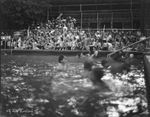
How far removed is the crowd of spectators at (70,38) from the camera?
8.27ft

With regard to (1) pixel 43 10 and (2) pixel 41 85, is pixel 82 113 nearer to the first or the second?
(2) pixel 41 85

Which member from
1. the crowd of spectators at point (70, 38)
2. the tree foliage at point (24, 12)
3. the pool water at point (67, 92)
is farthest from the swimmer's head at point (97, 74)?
the tree foliage at point (24, 12)

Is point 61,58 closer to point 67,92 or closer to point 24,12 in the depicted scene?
point 67,92

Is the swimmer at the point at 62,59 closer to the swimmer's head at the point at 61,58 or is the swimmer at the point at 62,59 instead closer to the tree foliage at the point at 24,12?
the swimmer's head at the point at 61,58

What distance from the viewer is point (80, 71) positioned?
7.86 feet

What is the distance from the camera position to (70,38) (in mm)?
2750

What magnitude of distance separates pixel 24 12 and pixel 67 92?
1.10 metres

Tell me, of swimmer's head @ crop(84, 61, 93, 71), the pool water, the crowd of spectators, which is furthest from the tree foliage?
swimmer's head @ crop(84, 61, 93, 71)

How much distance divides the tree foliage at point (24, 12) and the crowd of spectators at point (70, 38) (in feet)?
0.34

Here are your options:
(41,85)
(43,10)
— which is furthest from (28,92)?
(43,10)

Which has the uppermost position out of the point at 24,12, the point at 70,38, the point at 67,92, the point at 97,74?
the point at 24,12

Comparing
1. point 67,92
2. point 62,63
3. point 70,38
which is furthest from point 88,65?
point 70,38

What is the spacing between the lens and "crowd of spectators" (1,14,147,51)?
2.52 m

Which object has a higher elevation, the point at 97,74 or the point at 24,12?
the point at 24,12
